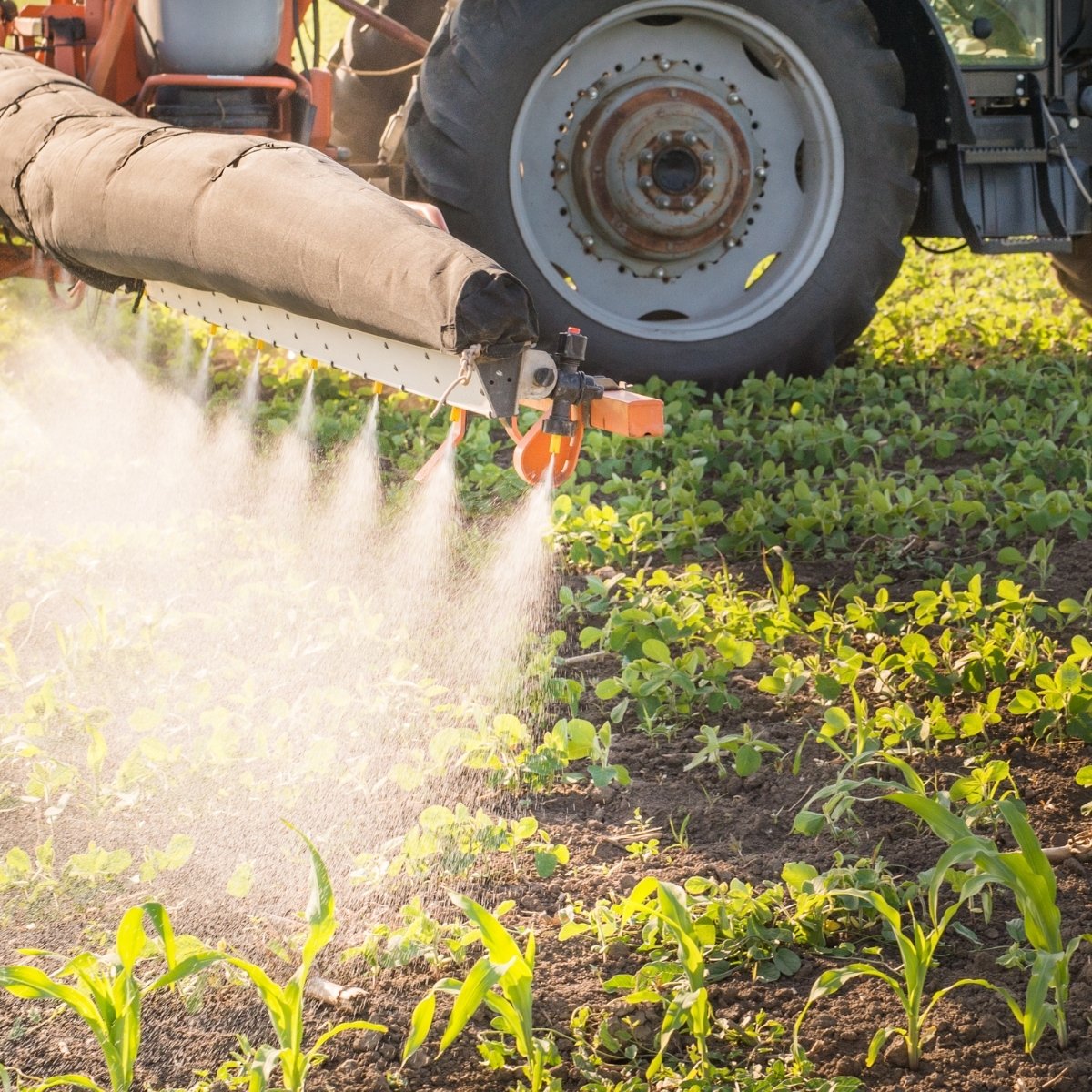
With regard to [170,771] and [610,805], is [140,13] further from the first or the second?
[610,805]

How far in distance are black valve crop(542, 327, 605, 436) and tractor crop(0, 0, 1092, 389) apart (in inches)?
85.5

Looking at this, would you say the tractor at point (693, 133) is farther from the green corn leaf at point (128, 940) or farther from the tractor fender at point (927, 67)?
the green corn leaf at point (128, 940)

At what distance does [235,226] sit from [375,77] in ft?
11.1

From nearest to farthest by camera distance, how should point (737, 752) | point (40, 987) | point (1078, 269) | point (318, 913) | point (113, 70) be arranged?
point (40, 987)
point (318, 913)
point (737, 752)
point (113, 70)
point (1078, 269)

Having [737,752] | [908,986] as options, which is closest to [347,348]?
[737,752]

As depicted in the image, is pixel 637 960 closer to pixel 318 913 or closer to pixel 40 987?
pixel 318 913

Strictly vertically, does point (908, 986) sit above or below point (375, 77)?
below

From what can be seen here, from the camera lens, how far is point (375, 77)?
17.9 feet

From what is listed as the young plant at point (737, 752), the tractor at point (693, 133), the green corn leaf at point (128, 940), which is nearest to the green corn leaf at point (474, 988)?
the green corn leaf at point (128, 940)

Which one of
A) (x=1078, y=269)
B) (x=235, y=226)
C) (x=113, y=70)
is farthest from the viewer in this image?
(x=1078, y=269)

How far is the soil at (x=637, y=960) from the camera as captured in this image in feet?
5.05

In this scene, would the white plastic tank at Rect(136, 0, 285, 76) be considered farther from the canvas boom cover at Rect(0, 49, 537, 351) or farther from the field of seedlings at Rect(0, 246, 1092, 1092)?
the field of seedlings at Rect(0, 246, 1092, 1092)

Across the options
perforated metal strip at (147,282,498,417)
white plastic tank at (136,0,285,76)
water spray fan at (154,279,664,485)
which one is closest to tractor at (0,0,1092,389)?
white plastic tank at (136,0,285,76)

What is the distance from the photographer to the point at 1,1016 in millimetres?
1623
